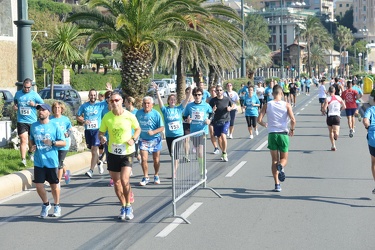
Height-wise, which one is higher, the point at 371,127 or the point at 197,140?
the point at 371,127

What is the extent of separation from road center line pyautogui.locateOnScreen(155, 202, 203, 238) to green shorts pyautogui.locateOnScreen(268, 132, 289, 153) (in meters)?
1.91

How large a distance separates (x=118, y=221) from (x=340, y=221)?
3.06 meters

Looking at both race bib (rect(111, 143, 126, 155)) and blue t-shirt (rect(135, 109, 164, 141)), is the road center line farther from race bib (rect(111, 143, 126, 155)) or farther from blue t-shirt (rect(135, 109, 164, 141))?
blue t-shirt (rect(135, 109, 164, 141))

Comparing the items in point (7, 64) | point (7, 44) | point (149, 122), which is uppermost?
point (7, 44)

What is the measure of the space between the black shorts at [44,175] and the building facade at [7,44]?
30206mm

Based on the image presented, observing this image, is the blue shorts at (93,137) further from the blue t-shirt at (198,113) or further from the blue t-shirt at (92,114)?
the blue t-shirt at (198,113)

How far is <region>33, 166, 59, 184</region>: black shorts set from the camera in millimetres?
9875

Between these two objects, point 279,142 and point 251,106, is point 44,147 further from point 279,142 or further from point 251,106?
point 251,106

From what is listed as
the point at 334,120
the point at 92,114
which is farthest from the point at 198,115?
the point at 334,120

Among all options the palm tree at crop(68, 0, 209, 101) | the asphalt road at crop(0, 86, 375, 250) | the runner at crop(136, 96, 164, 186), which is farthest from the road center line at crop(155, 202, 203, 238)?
the palm tree at crop(68, 0, 209, 101)

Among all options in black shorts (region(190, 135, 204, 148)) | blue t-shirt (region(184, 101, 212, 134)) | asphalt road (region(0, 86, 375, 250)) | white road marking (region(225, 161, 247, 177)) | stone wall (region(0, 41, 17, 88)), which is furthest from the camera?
stone wall (region(0, 41, 17, 88))

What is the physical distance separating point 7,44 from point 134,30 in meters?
19.7

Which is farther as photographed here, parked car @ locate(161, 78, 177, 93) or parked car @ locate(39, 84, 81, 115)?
parked car @ locate(161, 78, 177, 93)

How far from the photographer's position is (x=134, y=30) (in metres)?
21.9
